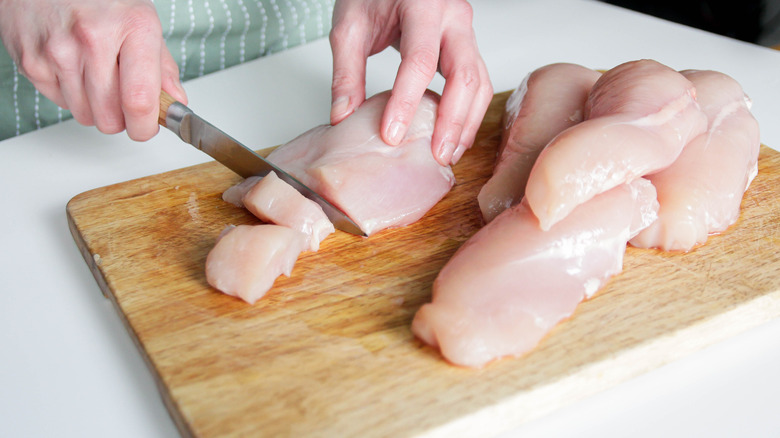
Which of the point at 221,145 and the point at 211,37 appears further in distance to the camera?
the point at 211,37

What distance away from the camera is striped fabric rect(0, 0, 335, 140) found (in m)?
2.85

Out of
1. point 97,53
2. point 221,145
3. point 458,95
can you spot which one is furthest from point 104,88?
point 458,95

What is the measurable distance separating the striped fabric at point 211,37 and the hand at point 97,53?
0.79 meters

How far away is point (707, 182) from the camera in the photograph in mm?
1986

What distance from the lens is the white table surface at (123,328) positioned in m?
1.57

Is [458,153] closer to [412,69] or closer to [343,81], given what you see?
[412,69]

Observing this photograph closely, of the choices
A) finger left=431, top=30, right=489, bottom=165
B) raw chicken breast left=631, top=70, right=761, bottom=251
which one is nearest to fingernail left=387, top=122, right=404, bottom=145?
finger left=431, top=30, right=489, bottom=165

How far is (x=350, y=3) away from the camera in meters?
2.54

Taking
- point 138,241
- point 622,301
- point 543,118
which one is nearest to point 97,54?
point 138,241

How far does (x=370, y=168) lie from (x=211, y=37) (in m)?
1.42

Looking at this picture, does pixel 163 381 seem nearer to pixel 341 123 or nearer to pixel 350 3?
pixel 341 123

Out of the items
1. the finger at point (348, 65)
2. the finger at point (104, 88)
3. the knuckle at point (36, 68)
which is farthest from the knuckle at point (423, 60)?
the knuckle at point (36, 68)

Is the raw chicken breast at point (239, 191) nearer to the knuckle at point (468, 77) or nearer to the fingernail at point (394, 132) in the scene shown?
the fingernail at point (394, 132)

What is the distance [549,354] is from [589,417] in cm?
17
